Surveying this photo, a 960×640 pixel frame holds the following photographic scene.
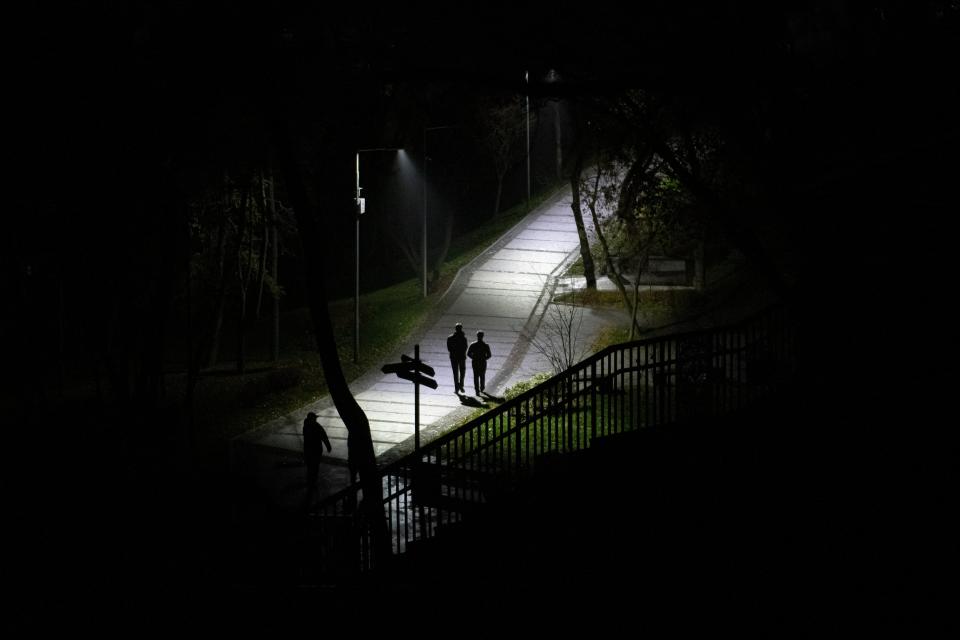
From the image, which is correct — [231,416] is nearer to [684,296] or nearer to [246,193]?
[246,193]

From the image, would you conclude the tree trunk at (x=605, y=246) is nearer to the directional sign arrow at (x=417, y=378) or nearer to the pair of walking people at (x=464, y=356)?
the pair of walking people at (x=464, y=356)

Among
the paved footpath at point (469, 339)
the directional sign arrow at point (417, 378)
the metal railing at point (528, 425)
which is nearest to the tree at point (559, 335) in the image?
the paved footpath at point (469, 339)

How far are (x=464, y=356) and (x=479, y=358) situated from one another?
0.51 metres

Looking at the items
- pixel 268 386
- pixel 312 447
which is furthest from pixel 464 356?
pixel 312 447

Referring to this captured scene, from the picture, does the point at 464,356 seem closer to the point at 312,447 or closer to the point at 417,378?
the point at 312,447

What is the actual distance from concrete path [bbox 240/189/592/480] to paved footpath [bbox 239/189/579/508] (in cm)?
2

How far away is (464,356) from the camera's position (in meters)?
22.7

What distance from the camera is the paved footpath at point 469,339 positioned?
2080 cm

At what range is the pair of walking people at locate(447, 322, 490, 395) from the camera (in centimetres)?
2219

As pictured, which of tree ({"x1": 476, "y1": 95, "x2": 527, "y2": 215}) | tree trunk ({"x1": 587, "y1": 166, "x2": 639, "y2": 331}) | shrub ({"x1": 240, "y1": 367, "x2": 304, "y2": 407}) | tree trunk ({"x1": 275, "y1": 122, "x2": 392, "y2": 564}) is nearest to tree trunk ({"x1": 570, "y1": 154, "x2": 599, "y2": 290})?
tree trunk ({"x1": 587, "y1": 166, "x2": 639, "y2": 331})

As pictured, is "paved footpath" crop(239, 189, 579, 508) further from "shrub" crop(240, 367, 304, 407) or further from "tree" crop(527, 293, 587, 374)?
"shrub" crop(240, 367, 304, 407)

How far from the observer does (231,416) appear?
24344mm

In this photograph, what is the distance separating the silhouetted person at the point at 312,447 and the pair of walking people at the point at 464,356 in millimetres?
5604

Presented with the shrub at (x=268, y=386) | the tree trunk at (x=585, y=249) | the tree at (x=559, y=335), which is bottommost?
the shrub at (x=268, y=386)
